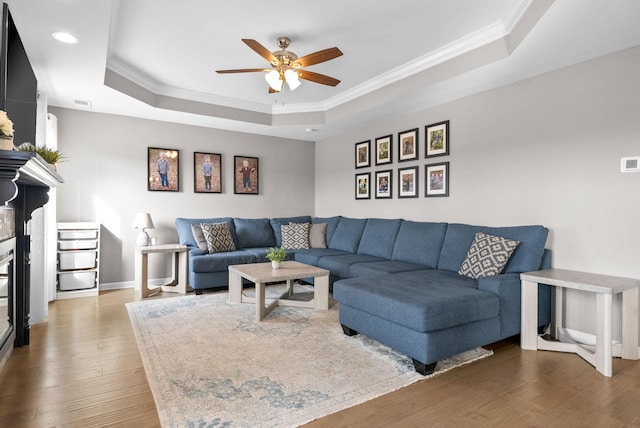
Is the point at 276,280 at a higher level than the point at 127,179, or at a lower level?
lower

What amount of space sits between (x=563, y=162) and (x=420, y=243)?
1.58 metres

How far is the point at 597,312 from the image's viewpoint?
246cm

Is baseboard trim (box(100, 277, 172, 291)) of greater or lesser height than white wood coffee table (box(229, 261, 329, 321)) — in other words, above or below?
below

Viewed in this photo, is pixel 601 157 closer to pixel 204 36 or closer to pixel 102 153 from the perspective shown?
pixel 204 36

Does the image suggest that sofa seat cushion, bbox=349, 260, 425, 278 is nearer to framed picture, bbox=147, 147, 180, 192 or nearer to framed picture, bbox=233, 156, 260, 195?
framed picture, bbox=233, 156, 260, 195

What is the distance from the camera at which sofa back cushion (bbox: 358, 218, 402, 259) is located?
4.57m

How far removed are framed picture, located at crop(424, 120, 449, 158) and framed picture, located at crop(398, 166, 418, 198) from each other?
0.31 meters

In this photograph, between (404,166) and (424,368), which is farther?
(404,166)

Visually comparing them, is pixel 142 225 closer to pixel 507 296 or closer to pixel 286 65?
pixel 286 65

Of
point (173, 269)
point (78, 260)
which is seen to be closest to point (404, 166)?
point (173, 269)

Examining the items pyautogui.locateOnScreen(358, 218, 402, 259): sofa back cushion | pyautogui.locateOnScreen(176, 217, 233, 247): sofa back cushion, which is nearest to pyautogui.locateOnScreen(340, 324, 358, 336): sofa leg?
pyautogui.locateOnScreen(358, 218, 402, 259): sofa back cushion

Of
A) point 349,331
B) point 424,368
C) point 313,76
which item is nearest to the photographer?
point 424,368

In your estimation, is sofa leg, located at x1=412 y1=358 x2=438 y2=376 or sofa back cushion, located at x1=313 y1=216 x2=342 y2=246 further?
sofa back cushion, located at x1=313 y1=216 x2=342 y2=246

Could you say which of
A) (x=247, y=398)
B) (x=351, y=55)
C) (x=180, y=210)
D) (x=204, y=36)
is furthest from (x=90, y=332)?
(x=351, y=55)
